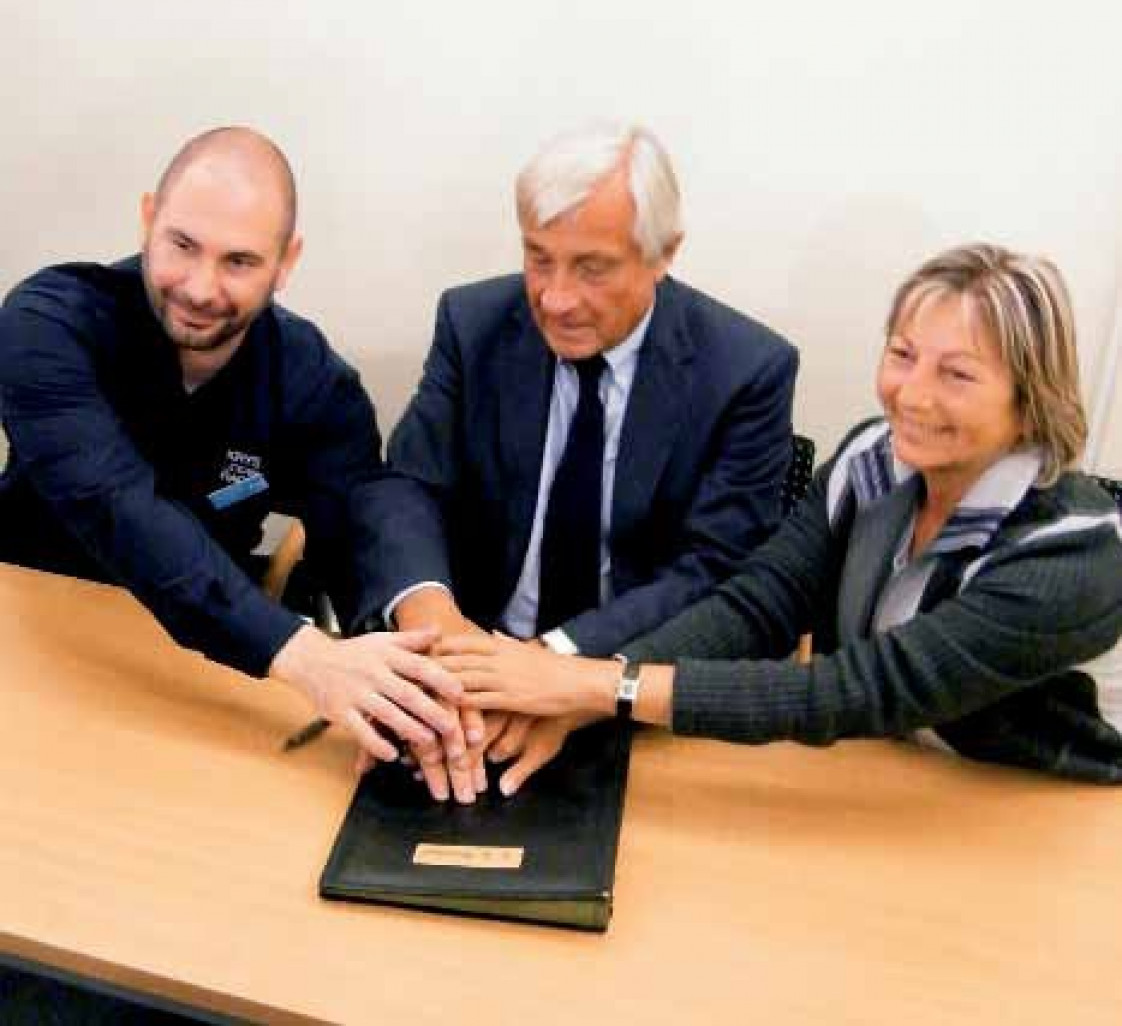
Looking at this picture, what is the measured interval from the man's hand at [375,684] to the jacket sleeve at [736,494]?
39cm

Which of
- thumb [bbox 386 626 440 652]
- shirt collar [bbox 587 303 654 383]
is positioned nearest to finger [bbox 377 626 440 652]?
thumb [bbox 386 626 440 652]

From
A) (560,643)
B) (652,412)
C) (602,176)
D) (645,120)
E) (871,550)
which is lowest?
(560,643)

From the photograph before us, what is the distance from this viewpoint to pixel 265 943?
Answer: 4.45 feet

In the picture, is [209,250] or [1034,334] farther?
[209,250]

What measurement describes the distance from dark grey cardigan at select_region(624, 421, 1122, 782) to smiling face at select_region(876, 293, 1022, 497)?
0.18 ft

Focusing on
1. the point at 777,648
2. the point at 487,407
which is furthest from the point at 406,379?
the point at 777,648

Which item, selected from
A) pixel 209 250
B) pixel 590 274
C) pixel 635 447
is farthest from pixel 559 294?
pixel 209 250

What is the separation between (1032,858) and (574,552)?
35.2 inches

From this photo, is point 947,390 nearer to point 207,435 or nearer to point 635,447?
point 635,447

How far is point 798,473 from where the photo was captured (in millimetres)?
2244

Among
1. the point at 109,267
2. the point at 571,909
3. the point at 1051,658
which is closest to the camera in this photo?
the point at 571,909

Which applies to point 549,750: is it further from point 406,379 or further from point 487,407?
point 406,379

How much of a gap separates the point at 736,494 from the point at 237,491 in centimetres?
83

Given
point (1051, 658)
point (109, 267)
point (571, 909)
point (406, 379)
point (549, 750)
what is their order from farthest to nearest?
point (406, 379), point (109, 267), point (549, 750), point (1051, 658), point (571, 909)
